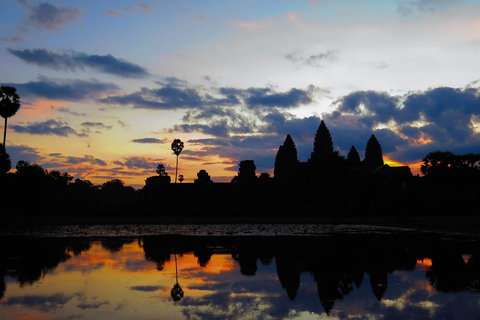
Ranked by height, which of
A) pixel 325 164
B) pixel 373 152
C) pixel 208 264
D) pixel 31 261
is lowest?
pixel 31 261

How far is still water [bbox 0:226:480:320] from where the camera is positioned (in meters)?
10.9

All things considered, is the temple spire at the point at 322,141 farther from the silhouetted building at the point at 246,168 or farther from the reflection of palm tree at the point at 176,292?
the reflection of palm tree at the point at 176,292

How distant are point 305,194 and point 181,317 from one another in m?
76.3

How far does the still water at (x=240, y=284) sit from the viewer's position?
10898 millimetres

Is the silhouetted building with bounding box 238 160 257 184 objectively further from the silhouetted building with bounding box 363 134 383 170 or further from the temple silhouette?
the silhouetted building with bounding box 363 134 383 170

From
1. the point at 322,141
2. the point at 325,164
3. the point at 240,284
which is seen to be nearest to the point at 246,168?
the point at 322,141

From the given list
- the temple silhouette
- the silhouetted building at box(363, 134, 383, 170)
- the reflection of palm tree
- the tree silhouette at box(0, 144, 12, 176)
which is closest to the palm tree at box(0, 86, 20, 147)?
the tree silhouette at box(0, 144, 12, 176)

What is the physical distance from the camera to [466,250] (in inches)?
977

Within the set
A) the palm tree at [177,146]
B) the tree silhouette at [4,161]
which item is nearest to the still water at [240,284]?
the tree silhouette at [4,161]

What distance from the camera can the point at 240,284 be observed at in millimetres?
14742

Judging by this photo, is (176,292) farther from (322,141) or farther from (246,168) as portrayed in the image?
(322,141)

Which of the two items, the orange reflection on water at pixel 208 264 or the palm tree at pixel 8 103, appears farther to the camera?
the palm tree at pixel 8 103

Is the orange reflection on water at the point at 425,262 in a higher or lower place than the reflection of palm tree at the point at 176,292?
higher

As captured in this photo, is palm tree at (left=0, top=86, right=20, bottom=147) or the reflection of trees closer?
the reflection of trees
